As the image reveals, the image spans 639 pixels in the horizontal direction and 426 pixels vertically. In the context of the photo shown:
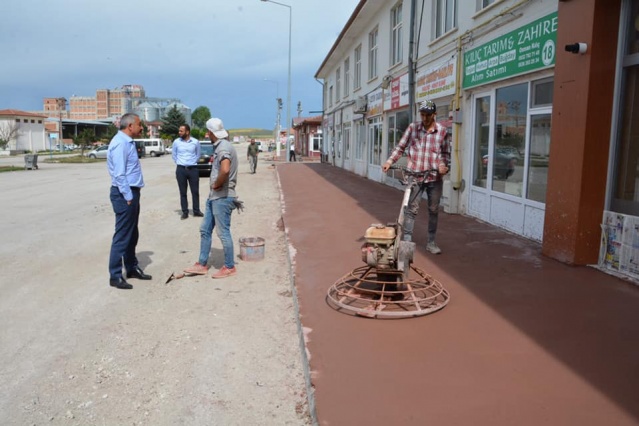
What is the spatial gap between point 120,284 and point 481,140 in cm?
651

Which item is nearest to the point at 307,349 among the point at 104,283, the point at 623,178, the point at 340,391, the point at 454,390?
the point at 340,391

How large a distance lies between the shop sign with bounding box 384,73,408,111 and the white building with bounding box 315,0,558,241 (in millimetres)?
31

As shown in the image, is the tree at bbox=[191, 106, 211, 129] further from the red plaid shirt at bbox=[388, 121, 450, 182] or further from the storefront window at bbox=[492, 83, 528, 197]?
the red plaid shirt at bbox=[388, 121, 450, 182]

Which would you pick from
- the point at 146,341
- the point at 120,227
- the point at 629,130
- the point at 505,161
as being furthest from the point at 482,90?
the point at 146,341

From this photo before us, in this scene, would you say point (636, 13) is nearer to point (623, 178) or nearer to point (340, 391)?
point (623, 178)

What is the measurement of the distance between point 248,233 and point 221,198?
3.22m

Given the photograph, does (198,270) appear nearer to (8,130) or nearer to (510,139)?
(510,139)

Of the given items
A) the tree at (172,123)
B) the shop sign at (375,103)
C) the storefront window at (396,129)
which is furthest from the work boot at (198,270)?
the tree at (172,123)

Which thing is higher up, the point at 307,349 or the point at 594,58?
the point at 594,58

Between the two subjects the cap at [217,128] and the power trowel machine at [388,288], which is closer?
the power trowel machine at [388,288]

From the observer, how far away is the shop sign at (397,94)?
1345cm

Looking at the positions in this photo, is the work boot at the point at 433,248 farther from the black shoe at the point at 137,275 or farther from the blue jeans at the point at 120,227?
the blue jeans at the point at 120,227

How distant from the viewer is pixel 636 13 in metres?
5.13

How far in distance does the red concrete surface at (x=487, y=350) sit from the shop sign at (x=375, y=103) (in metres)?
10.8
